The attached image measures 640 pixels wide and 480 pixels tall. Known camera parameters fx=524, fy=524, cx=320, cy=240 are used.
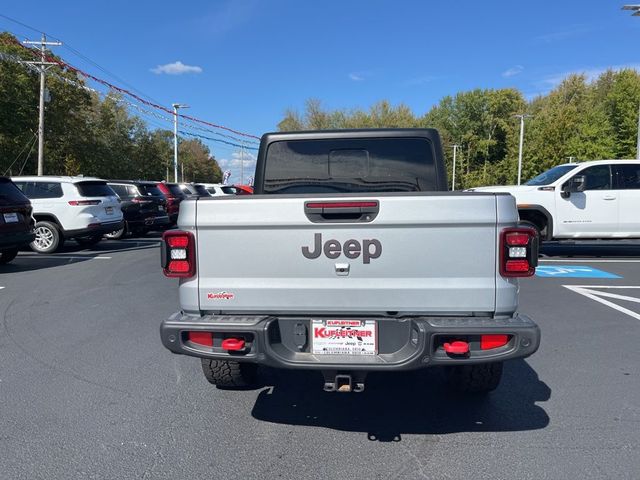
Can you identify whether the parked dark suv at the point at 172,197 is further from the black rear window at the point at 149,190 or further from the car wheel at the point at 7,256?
the car wheel at the point at 7,256

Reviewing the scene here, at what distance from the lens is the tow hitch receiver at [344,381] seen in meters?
2.99

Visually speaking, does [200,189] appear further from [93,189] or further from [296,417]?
[296,417]

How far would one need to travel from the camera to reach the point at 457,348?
9.37 ft

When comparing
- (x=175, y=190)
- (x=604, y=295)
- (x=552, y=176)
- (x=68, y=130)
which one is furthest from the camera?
(x=68, y=130)

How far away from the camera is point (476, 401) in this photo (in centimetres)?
381

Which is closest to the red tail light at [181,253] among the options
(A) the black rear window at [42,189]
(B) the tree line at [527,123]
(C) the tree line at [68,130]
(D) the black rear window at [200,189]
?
(A) the black rear window at [42,189]

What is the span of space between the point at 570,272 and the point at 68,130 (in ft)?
117

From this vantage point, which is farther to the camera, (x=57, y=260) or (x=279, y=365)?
(x=57, y=260)

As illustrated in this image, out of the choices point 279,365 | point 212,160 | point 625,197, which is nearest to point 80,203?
point 279,365

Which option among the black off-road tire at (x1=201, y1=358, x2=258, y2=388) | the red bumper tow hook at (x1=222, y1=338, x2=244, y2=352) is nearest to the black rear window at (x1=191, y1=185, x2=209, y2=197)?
the black off-road tire at (x1=201, y1=358, x2=258, y2=388)

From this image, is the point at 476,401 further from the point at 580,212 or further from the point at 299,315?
the point at 580,212

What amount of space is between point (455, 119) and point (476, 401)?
75.8m

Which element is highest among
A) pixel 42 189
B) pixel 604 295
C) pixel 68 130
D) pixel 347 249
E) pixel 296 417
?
pixel 68 130

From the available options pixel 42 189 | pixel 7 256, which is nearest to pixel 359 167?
pixel 7 256
